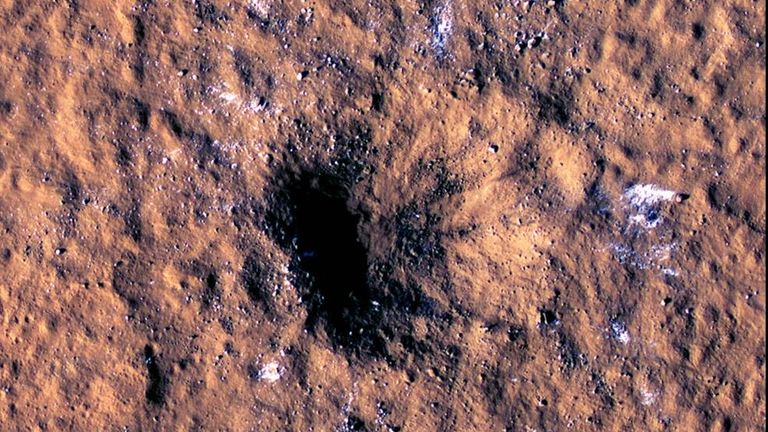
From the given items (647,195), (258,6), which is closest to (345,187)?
(258,6)

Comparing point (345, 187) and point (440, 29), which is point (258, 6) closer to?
point (440, 29)

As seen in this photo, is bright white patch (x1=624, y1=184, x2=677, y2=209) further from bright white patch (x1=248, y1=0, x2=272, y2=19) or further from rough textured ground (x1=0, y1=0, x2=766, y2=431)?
bright white patch (x1=248, y1=0, x2=272, y2=19)

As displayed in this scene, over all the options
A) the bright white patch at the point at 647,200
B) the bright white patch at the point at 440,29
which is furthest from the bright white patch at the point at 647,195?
the bright white patch at the point at 440,29

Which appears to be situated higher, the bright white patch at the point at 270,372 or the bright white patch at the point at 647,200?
the bright white patch at the point at 647,200

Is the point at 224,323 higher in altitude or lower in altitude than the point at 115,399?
higher

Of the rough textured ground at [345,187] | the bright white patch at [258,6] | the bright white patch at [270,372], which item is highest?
the bright white patch at [258,6]

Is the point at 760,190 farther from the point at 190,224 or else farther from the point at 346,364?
the point at 190,224

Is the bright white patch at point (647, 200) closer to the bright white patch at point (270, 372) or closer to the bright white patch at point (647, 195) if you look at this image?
the bright white patch at point (647, 195)

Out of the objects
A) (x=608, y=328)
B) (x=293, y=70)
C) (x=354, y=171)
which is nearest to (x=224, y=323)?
(x=354, y=171)
